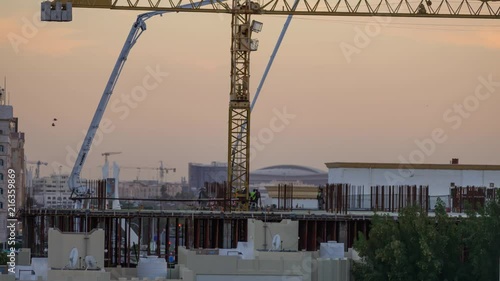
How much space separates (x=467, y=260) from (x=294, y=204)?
42.4 meters

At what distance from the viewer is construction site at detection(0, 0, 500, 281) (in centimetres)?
6894

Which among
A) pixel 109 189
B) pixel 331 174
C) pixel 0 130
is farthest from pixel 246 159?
pixel 0 130

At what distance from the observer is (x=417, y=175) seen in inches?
4459

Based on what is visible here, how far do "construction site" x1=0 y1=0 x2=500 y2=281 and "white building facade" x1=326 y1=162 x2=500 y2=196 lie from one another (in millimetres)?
67

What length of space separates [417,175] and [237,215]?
2271 centimetres

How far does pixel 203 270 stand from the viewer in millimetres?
74250

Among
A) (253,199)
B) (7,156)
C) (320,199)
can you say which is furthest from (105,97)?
(7,156)

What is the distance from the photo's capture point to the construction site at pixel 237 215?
68.9 metres

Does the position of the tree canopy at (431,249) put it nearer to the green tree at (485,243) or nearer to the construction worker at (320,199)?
the green tree at (485,243)

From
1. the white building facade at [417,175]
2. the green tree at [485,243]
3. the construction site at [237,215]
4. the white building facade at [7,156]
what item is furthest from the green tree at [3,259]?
the white building facade at [7,156]

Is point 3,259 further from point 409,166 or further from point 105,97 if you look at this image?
point 409,166

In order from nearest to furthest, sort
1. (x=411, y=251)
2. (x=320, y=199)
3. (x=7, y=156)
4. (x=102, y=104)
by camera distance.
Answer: (x=411, y=251) → (x=102, y=104) → (x=320, y=199) → (x=7, y=156)

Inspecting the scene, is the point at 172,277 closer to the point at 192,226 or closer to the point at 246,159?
the point at 192,226

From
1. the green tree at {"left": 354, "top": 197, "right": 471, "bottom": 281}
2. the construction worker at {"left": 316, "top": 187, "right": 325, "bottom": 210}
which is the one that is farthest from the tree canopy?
the construction worker at {"left": 316, "top": 187, "right": 325, "bottom": 210}
